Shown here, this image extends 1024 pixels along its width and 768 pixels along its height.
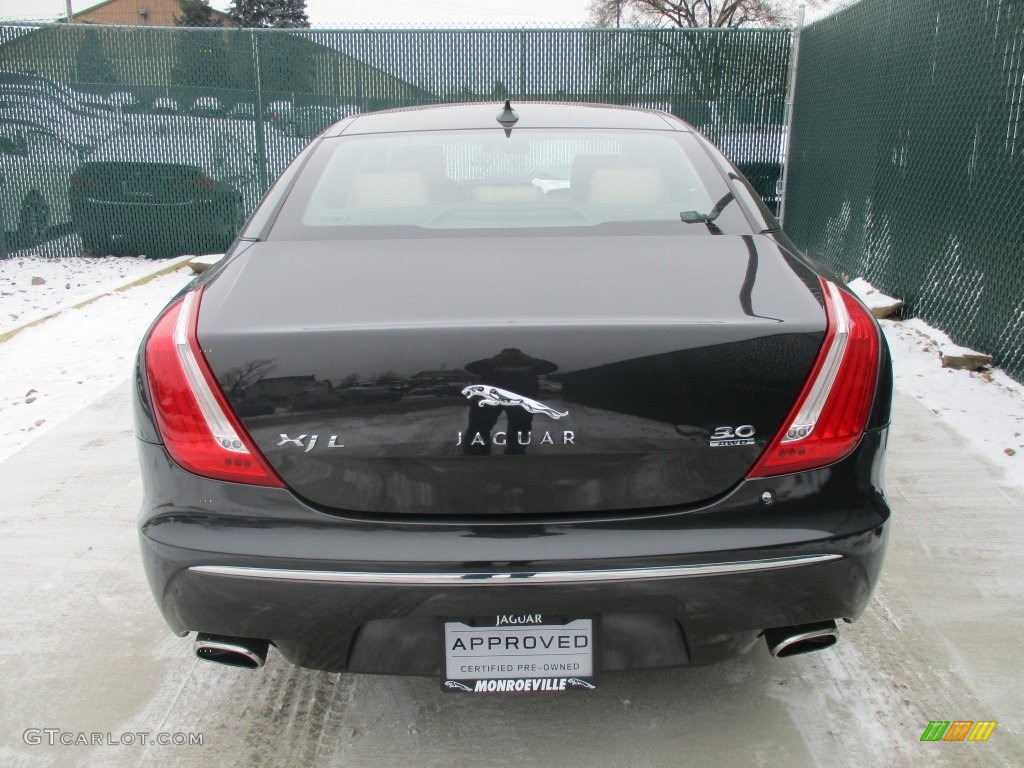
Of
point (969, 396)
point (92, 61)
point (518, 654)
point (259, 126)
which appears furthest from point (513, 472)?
point (92, 61)

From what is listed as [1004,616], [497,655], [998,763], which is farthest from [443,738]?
[1004,616]

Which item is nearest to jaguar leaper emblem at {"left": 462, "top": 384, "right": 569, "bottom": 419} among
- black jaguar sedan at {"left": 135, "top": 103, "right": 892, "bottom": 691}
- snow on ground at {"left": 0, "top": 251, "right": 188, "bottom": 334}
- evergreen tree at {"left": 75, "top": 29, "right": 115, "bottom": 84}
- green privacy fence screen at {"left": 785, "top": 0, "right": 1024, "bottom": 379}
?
black jaguar sedan at {"left": 135, "top": 103, "right": 892, "bottom": 691}

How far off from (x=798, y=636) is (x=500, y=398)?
850 millimetres

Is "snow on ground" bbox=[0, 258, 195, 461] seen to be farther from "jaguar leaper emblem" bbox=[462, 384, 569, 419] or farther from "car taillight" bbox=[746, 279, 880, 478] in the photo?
"car taillight" bbox=[746, 279, 880, 478]

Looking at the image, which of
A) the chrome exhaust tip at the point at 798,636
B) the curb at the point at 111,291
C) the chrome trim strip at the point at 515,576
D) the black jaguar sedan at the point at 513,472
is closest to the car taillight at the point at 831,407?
the black jaguar sedan at the point at 513,472

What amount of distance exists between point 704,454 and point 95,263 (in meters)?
9.50

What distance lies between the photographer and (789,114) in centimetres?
949

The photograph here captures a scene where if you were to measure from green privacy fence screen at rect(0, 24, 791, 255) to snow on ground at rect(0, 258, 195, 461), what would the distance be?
2.79 ft

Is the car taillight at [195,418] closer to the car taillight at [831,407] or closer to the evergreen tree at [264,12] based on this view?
the car taillight at [831,407]

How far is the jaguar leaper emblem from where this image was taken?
1672 millimetres

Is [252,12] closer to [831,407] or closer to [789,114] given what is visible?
[789,114]

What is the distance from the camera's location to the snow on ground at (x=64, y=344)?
4.89 meters

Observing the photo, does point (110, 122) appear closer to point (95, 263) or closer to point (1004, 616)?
point (95, 263)

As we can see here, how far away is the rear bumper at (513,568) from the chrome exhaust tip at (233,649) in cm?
6
